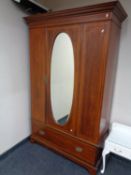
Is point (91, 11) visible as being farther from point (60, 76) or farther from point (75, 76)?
point (60, 76)

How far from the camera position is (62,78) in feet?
5.97

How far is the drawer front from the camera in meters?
1.70

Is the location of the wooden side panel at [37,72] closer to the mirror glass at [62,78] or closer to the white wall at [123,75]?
the mirror glass at [62,78]

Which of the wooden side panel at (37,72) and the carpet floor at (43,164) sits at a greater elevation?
the wooden side panel at (37,72)

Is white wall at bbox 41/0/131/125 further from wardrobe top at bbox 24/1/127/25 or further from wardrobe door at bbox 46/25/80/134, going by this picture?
wardrobe door at bbox 46/25/80/134


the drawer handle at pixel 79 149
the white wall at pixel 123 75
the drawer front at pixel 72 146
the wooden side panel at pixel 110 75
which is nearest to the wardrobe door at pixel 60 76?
the drawer front at pixel 72 146

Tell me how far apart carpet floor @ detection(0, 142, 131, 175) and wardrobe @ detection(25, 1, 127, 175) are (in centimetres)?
10

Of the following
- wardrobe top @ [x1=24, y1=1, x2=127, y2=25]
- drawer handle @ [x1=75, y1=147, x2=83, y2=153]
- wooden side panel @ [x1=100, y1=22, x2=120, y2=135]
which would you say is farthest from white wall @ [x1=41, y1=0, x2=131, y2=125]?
drawer handle @ [x1=75, y1=147, x2=83, y2=153]

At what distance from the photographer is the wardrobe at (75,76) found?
4.72 feet

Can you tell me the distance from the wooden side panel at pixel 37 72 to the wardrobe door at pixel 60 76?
0.09 meters

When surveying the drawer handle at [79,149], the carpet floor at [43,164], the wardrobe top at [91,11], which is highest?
the wardrobe top at [91,11]

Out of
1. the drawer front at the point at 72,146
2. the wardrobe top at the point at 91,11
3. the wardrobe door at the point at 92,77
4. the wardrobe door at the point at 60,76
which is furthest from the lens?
the drawer front at the point at 72,146

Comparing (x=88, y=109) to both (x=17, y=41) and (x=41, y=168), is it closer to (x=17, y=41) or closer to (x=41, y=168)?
(x=41, y=168)

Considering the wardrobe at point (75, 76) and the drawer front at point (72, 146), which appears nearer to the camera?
the wardrobe at point (75, 76)
